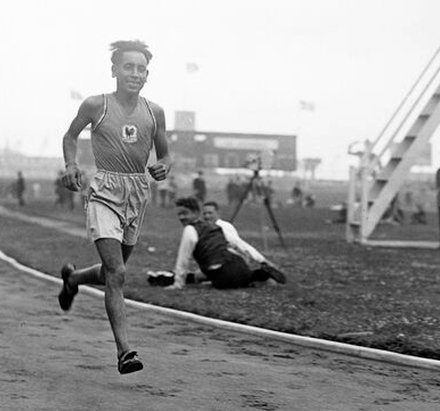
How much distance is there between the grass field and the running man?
2.34 m

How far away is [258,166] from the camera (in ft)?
60.4

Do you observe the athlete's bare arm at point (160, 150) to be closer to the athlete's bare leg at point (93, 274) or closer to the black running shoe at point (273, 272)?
the athlete's bare leg at point (93, 274)

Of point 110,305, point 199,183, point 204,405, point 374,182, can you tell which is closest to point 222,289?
point 110,305

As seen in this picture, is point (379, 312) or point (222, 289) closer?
point (379, 312)

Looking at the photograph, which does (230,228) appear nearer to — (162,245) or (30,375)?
(30,375)

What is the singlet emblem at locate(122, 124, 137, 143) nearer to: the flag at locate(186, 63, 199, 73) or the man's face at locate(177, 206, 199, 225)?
the man's face at locate(177, 206, 199, 225)

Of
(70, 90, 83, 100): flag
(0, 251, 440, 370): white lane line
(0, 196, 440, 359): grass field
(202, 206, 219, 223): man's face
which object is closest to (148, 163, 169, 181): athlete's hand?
(0, 251, 440, 370): white lane line

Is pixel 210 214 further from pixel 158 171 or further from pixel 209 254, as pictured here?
pixel 158 171

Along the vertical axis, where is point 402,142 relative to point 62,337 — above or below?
above

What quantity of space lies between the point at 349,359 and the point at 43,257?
977 centimetres

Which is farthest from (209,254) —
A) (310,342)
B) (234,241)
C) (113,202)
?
(113,202)

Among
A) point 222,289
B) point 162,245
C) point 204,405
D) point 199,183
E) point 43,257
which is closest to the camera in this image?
point 204,405

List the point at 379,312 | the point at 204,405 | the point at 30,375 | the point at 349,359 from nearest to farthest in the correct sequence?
the point at 204,405 → the point at 30,375 → the point at 349,359 → the point at 379,312

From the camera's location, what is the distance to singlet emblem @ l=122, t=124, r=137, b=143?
5.77 meters
